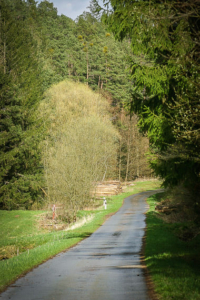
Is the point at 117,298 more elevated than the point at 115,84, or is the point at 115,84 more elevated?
the point at 115,84

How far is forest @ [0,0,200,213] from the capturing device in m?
8.91

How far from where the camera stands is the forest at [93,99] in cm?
891

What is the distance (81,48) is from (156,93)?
198ft

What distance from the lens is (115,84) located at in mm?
63281

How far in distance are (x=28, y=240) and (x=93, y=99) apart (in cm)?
3076

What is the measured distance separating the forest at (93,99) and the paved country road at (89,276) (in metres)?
2.90

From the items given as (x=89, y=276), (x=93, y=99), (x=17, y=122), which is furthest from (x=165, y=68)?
(x=93, y=99)

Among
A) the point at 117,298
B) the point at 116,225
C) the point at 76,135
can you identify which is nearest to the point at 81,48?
the point at 76,135

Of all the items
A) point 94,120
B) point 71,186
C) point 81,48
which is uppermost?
point 81,48

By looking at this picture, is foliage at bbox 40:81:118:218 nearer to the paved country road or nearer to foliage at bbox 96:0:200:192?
the paved country road

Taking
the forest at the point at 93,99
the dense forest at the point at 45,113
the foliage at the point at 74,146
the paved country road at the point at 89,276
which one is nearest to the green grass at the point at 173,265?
the paved country road at the point at 89,276

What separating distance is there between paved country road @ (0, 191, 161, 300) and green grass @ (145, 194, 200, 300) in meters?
0.40

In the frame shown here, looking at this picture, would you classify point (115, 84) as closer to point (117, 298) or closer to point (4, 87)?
point (4, 87)

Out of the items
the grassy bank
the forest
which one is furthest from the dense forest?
the grassy bank
